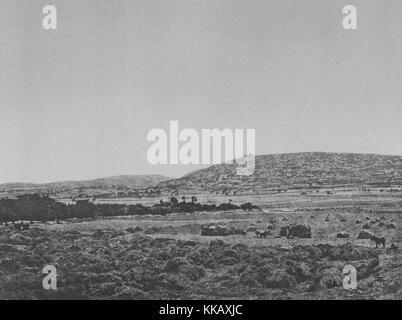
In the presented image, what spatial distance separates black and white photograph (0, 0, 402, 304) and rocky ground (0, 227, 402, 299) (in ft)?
0.15

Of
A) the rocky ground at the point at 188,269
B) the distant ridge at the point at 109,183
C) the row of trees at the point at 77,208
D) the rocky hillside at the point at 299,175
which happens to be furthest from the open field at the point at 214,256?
the distant ridge at the point at 109,183

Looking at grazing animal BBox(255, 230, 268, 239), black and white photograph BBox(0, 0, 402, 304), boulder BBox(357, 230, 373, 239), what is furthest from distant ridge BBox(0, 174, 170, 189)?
boulder BBox(357, 230, 373, 239)

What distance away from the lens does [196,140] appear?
12.5 meters

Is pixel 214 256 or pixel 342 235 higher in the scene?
pixel 342 235

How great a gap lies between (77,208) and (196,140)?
2892 mm

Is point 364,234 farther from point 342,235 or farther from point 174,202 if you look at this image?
point 174,202

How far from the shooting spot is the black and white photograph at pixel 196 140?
12344 mm

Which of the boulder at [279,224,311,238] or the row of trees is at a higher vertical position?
the row of trees

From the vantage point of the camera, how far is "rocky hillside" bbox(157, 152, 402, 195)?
1253 centimetres

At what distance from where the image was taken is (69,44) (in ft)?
41.5

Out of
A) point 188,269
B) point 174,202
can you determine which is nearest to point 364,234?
point 188,269

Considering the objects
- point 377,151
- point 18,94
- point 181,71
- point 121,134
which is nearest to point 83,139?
point 121,134

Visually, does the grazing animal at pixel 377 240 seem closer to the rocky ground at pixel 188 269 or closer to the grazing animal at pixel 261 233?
the rocky ground at pixel 188 269

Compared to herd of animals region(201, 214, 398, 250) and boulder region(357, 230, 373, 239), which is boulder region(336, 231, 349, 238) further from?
boulder region(357, 230, 373, 239)
